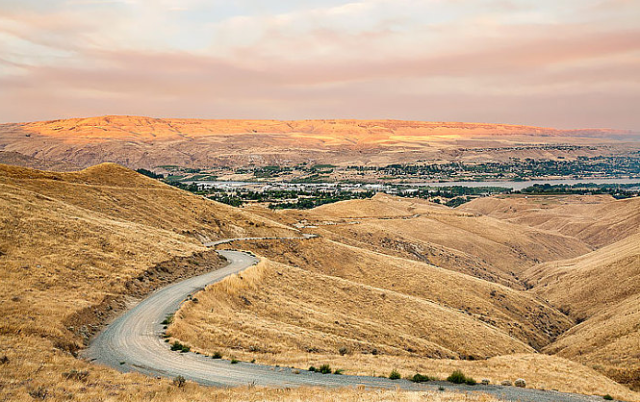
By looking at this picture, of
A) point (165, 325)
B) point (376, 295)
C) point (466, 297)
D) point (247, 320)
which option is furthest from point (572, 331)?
point (165, 325)

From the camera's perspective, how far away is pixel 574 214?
15075 centimetres

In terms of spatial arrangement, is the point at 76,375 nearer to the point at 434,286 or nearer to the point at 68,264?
the point at 68,264

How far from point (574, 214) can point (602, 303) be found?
104 metres

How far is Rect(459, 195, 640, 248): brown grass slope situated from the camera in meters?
119

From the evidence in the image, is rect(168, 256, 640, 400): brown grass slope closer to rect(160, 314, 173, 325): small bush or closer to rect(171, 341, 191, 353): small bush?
rect(160, 314, 173, 325): small bush

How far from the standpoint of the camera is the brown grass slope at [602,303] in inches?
1435

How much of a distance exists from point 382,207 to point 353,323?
311ft

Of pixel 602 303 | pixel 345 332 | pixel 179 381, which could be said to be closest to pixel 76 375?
pixel 179 381

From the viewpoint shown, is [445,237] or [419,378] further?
[445,237]

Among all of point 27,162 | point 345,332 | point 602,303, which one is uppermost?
point 27,162

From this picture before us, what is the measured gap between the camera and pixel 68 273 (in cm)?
3167

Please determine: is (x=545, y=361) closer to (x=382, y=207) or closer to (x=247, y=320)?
(x=247, y=320)

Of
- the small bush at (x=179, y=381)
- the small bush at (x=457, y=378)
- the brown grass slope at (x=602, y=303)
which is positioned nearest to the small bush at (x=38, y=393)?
the small bush at (x=179, y=381)

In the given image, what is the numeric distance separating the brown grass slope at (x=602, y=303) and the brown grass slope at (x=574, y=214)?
1627 inches
